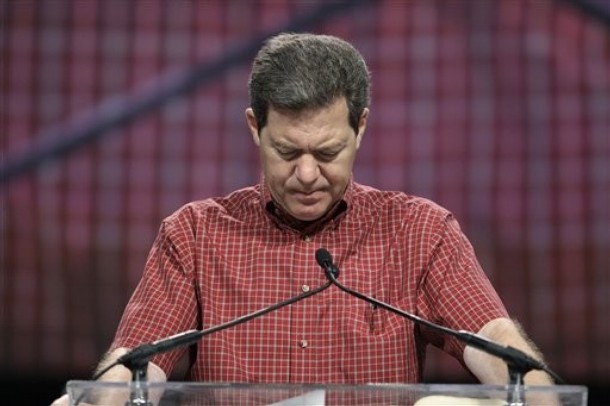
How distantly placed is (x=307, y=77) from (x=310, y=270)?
0.32 m

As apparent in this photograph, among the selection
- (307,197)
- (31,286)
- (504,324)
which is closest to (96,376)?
(307,197)

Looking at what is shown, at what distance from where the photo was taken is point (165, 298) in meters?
2.20

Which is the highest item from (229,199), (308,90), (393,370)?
(308,90)

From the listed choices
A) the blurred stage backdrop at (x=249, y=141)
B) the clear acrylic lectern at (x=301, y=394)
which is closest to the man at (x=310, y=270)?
the clear acrylic lectern at (x=301, y=394)

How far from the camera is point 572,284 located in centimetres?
312

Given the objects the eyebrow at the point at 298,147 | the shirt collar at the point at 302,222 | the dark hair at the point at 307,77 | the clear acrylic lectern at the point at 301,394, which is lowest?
the clear acrylic lectern at the point at 301,394

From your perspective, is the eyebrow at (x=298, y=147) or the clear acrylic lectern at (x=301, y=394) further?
the eyebrow at (x=298, y=147)

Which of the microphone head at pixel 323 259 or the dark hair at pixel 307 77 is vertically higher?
the dark hair at pixel 307 77

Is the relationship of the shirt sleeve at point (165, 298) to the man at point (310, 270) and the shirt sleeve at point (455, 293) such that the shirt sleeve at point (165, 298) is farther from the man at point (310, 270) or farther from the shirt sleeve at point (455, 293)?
the shirt sleeve at point (455, 293)

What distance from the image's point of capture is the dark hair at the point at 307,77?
212 cm

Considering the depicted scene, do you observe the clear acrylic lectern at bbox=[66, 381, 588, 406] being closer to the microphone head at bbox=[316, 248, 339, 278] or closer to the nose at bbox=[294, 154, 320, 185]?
the microphone head at bbox=[316, 248, 339, 278]

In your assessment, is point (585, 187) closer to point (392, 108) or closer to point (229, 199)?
point (392, 108)

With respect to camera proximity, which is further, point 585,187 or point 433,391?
point 585,187

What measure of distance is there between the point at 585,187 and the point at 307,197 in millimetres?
1085
